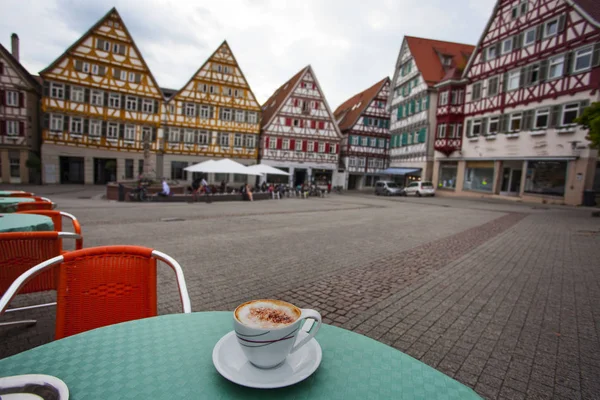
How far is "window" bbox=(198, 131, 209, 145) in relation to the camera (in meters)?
30.6

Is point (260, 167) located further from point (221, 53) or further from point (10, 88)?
point (10, 88)

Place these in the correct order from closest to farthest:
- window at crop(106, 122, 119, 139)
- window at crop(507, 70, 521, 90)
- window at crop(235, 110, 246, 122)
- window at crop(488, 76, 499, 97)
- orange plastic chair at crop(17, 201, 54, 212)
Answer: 1. orange plastic chair at crop(17, 201, 54, 212)
2. window at crop(507, 70, 521, 90)
3. window at crop(488, 76, 499, 97)
4. window at crop(106, 122, 119, 139)
5. window at crop(235, 110, 246, 122)

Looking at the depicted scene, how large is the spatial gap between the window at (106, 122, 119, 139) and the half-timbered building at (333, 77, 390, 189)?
24.6 m

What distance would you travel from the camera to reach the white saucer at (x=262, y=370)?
0.88m

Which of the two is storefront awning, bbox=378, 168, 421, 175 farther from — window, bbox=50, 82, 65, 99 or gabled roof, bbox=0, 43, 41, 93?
gabled roof, bbox=0, 43, 41, 93

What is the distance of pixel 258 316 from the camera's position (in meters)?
1.02

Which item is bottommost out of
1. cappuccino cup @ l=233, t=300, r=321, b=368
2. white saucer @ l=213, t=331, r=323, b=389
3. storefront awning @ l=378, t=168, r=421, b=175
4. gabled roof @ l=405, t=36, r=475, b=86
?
white saucer @ l=213, t=331, r=323, b=389

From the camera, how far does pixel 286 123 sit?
34.2 meters

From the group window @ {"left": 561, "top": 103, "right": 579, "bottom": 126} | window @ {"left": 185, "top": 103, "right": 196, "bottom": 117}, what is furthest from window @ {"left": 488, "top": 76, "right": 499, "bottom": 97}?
window @ {"left": 185, "top": 103, "right": 196, "bottom": 117}

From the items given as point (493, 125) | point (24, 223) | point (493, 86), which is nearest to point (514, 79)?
point (493, 86)

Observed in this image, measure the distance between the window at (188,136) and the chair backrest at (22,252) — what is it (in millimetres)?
29348

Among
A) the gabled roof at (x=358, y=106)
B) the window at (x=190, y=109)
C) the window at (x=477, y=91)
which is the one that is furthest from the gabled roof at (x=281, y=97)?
the window at (x=477, y=91)

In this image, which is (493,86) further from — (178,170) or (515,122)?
(178,170)

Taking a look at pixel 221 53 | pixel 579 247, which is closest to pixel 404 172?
pixel 221 53
